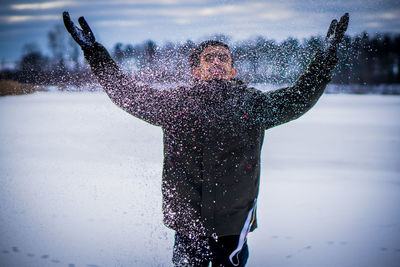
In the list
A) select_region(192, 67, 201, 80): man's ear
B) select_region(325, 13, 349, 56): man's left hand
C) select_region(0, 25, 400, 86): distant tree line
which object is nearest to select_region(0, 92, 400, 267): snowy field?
select_region(0, 25, 400, 86): distant tree line

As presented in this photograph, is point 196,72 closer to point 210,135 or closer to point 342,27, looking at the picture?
point 210,135

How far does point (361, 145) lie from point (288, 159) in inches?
69.6

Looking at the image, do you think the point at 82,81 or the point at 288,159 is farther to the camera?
the point at 288,159

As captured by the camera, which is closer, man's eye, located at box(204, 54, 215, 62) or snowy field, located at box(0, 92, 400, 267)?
man's eye, located at box(204, 54, 215, 62)

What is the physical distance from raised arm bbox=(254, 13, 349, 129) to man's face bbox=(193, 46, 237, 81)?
17cm

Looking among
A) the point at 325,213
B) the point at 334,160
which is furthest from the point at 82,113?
the point at 325,213

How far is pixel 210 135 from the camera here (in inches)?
46.0

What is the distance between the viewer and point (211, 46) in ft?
4.18

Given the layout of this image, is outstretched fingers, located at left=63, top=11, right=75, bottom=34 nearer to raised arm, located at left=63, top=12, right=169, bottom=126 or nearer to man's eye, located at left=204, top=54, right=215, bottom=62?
raised arm, located at left=63, top=12, right=169, bottom=126

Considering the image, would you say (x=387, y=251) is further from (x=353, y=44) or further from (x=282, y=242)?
(x=353, y=44)

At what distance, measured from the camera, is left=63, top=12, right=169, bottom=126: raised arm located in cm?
121

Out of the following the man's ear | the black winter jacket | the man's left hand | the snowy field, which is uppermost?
the man's left hand

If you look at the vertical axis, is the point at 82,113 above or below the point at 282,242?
above

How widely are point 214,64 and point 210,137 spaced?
1.05ft
